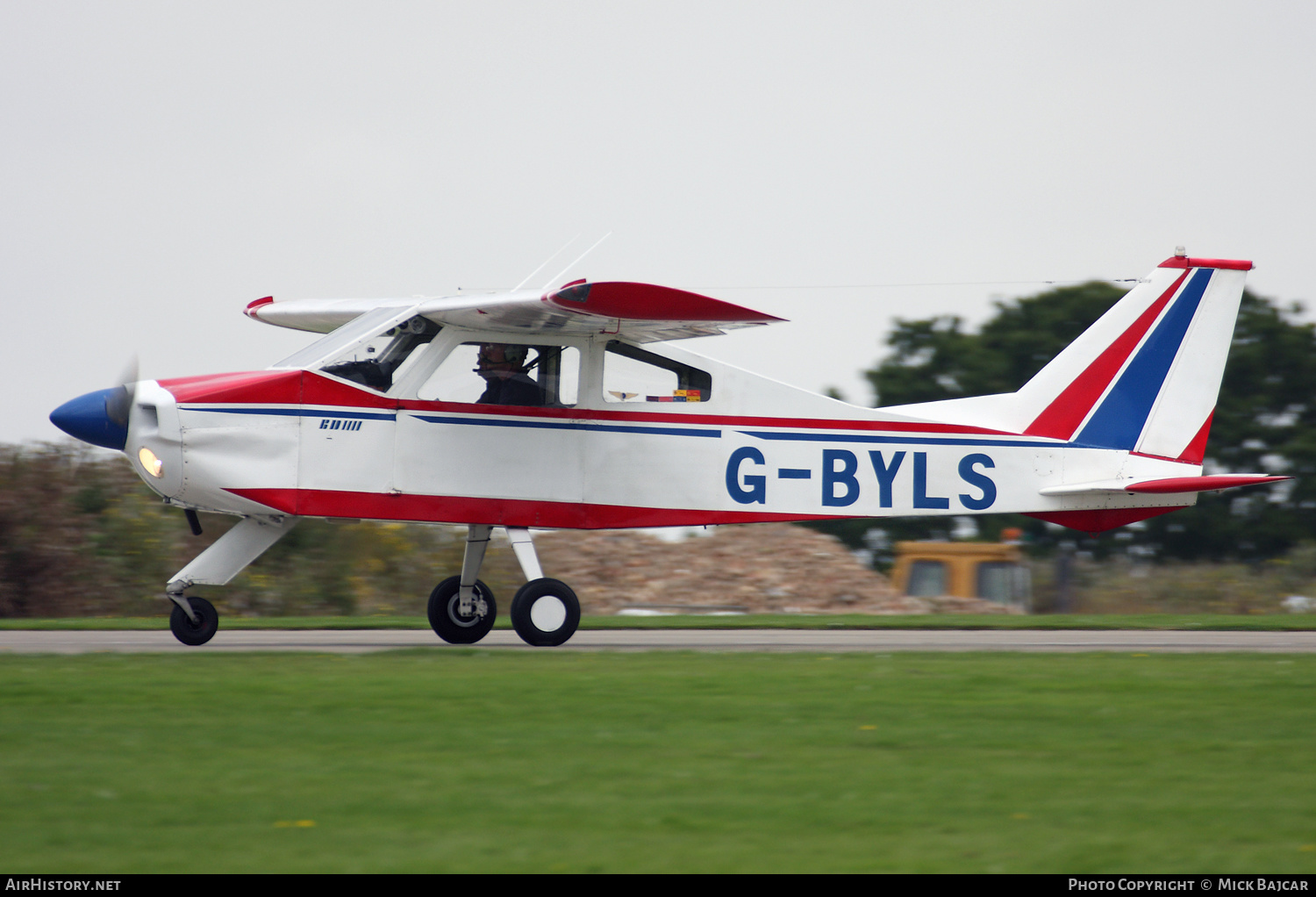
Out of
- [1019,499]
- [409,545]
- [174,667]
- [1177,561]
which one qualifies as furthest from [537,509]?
Result: [1177,561]

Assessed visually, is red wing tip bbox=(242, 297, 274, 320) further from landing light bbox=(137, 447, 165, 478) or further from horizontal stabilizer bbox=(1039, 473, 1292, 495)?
horizontal stabilizer bbox=(1039, 473, 1292, 495)

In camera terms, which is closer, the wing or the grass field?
the wing

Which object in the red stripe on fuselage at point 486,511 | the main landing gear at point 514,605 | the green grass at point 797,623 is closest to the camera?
the red stripe on fuselage at point 486,511

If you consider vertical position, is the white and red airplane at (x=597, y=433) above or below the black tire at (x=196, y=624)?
above

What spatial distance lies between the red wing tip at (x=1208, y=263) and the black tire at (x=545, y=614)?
6.25m

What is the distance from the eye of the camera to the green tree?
26.8 m

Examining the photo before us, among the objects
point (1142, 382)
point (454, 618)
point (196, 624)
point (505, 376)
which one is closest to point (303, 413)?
point (505, 376)

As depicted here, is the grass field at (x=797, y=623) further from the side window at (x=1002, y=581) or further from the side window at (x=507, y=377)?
the side window at (x=1002, y=581)

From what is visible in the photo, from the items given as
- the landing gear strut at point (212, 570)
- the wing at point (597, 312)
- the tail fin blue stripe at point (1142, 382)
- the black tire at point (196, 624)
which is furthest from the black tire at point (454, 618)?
the tail fin blue stripe at point (1142, 382)

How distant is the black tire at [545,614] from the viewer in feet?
34.0

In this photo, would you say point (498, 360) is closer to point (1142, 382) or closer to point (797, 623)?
point (797, 623)

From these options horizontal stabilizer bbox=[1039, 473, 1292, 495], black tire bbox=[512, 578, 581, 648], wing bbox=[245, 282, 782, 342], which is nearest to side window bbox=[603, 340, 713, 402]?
wing bbox=[245, 282, 782, 342]

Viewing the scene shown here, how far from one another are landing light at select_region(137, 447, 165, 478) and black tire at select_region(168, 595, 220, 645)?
1.05 m

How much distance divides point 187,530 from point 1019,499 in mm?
10700
